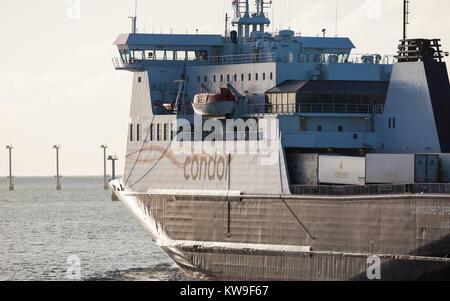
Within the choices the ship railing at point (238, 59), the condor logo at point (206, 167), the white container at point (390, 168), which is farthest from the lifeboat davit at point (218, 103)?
the white container at point (390, 168)

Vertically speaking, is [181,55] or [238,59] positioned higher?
[181,55]

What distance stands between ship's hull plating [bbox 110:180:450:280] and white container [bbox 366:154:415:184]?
169 cm

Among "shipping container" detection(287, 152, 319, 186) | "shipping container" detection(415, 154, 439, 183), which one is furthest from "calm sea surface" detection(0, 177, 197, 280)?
"shipping container" detection(415, 154, 439, 183)

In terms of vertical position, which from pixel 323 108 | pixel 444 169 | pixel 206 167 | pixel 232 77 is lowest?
pixel 206 167

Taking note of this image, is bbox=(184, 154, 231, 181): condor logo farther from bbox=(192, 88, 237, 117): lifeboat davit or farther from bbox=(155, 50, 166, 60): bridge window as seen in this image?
bbox=(155, 50, 166, 60): bridge window

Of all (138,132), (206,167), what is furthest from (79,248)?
(206,167)

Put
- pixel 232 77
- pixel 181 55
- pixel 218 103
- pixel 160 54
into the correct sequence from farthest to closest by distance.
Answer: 1. pixel 181 55
2. pixel 160 54
3. pixel 232 77
4. pixel 218 103

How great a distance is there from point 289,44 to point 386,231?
15339mm

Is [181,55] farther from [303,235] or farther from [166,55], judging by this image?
[303,235]

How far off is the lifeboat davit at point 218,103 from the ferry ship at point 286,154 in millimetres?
57

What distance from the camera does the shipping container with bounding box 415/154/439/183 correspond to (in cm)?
5109

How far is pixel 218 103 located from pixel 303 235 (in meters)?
9.09

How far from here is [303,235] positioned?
5294cm
